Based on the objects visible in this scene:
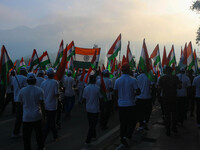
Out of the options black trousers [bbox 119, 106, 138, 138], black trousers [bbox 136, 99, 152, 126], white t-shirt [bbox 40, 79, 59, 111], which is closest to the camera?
black trousers [bbox 119, 106, 138, 138]

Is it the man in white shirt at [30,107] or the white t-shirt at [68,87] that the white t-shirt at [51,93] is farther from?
the white t-shirt at [68,87]

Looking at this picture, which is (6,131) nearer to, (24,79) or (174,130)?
(24,79)

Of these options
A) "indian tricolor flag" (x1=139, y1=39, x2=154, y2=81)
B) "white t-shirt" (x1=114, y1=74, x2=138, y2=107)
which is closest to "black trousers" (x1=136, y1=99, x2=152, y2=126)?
"indian tricolor flag" (x1=139, y1=39, x2=154, y2=81)

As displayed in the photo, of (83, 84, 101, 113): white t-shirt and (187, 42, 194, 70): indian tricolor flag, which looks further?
(187, 42, 194, 70): indian tricolor flag

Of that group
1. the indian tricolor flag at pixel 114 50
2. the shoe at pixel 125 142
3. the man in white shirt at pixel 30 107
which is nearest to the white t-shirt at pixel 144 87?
the shoe at pixel 125 142

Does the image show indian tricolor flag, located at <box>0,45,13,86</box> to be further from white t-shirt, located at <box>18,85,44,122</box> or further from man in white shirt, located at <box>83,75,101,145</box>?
man in white shirt, located at <box>83,75,101,145</box>

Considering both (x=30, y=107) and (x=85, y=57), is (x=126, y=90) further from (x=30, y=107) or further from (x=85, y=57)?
(x=85, y=57)

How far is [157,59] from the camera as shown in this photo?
1081 cm

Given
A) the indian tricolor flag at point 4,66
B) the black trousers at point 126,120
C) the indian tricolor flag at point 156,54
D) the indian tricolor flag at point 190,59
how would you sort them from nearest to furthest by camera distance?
the black trousers at point 126,120
the indian tricolor flag at point 4,66
the indian tricolor flag at point 190,59
the indian tricolor flag at point 156,54

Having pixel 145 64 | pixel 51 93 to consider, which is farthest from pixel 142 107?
pixel 51 93

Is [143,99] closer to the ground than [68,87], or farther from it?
closer to the ground

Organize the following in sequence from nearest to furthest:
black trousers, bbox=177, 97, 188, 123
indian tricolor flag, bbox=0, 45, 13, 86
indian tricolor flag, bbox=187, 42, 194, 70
Answer: indian tricolor flag, bbox=0, 45, 13, 86 < black trousers, bbox=177, 97, 188, 123 < indian tricolor flag, bbox=187, 42, 194, 70

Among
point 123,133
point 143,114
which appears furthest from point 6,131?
point 143,114

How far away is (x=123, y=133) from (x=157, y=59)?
20.9 feet
